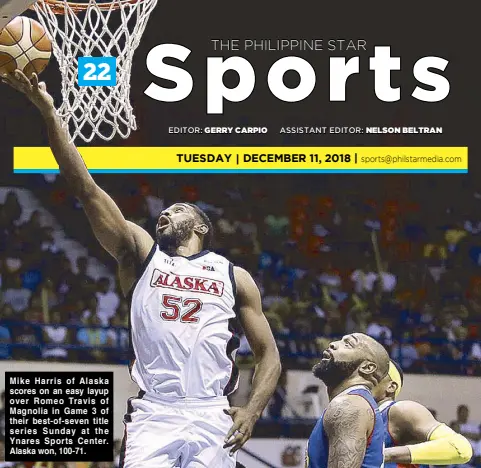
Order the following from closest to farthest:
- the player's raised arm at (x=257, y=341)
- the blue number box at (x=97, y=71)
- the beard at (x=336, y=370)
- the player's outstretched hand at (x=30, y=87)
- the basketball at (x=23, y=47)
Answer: the beard at (x=336, y=370) < the player's outstretched hand at (x=30, y=87) < the basketball at (x=23, y=47) < the player's raised arm at (x=257, y=341) < the blue number box at (x=97, y=71)

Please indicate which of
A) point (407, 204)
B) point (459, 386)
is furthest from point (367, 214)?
point (459, 386)

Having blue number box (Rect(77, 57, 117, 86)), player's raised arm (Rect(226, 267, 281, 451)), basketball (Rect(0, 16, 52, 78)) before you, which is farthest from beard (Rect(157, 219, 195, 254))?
basketball (Rect(0, 16, 52, 78))

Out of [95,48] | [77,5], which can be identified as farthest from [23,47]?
[95,48]

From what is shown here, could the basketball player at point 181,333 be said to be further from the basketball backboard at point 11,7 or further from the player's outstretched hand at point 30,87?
the basketball backboard at point 11,7

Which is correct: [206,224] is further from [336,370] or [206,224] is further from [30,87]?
[336,370]

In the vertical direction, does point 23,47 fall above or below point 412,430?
above

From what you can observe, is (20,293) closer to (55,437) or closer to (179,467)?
(55,437)

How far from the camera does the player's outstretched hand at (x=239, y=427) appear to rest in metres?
6.40

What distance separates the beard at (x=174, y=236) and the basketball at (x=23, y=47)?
1335mm

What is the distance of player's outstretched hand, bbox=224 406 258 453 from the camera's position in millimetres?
6402

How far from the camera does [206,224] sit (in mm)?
7289

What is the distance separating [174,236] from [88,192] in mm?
794

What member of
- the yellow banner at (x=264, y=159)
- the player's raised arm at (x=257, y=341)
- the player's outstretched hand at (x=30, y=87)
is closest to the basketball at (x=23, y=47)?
the player's outstretched hand at (x=30, y=87)

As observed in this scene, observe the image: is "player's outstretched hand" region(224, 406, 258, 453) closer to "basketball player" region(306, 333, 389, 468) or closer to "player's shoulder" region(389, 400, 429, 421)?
"player's shoulder" region(389, 400, 429, 421)
